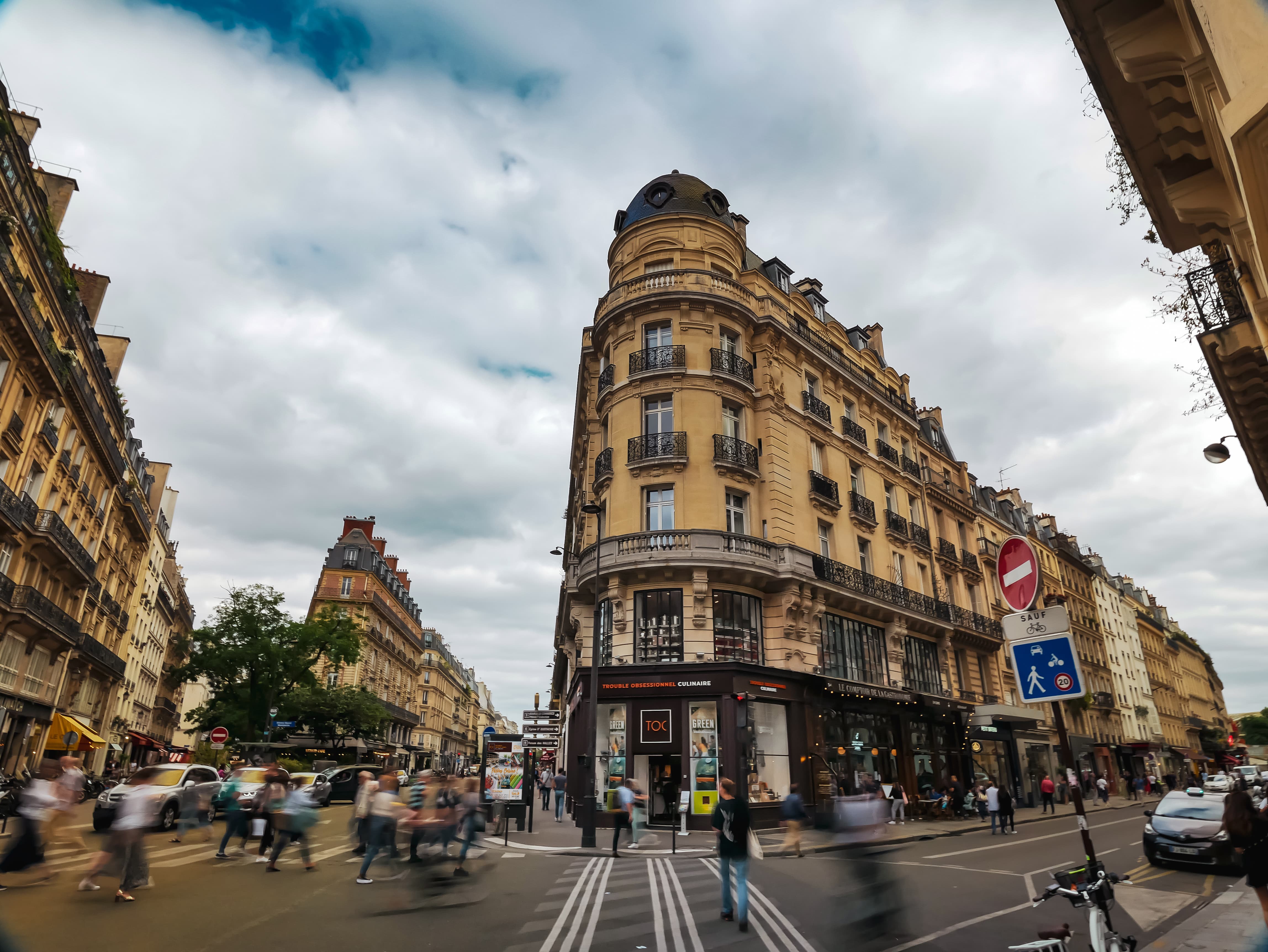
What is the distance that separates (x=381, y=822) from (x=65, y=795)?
4198 mm

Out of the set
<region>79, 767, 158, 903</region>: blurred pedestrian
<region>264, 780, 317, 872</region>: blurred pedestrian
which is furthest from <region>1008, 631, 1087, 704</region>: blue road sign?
<region>264, 780, 317, 872</region>: blurred pedestrian

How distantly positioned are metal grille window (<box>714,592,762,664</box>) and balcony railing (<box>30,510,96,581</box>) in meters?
27.4

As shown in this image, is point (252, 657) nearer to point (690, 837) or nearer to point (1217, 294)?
point (690, 837)

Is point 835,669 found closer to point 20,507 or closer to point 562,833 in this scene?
point 562,833

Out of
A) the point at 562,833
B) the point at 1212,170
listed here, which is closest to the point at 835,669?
the point at 562,833

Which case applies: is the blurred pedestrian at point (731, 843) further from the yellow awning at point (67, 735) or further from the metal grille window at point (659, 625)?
the yellow awning at point (67, 735)

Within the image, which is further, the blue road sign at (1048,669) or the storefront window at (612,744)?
the storefront window at (612,744)

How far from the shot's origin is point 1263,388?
11.6 m

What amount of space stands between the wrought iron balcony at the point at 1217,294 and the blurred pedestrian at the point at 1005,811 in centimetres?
1550

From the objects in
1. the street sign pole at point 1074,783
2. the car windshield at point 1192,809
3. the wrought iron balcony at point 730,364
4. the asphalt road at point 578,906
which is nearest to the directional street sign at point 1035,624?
the street sign pole at point 1074,783

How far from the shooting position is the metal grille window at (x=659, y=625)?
835 inches

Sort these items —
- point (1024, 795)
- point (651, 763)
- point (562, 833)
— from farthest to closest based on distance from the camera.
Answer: point (1024, 795) → point (651, 763) → point (562, 833)

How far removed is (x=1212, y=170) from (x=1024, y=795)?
1471 inches

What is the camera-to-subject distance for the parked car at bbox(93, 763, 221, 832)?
15672 millimetres
